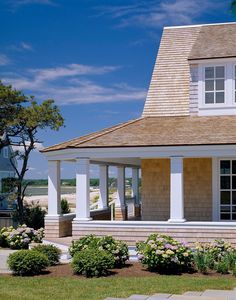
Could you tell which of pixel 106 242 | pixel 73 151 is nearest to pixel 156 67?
pixel 73 151

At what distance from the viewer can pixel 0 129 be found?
2495cm

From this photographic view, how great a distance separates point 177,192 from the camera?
54.0 feet

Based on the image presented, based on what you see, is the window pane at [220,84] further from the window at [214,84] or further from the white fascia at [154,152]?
the white fascia at [154,152]

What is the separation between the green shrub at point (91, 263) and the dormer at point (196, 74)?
8656 mm

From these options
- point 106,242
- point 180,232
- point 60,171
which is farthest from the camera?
point 60,171

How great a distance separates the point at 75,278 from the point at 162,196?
724cm

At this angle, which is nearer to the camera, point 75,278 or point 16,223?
point 75,278

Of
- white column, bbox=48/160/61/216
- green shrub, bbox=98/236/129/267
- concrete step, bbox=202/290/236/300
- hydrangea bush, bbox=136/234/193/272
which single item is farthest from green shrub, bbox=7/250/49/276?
white column, bbox=48/160/61/216

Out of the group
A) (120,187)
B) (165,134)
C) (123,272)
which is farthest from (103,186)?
(123,272)

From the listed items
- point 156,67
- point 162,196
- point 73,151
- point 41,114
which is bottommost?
point 162,196

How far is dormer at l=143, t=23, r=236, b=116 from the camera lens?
1989 centimetres

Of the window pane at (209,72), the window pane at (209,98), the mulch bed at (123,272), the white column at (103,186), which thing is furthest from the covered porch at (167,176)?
the white column at (103,186)

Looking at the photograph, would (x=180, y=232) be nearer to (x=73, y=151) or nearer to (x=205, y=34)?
(x=73, y=151)

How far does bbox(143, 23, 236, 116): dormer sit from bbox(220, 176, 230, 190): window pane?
2.65 metres
